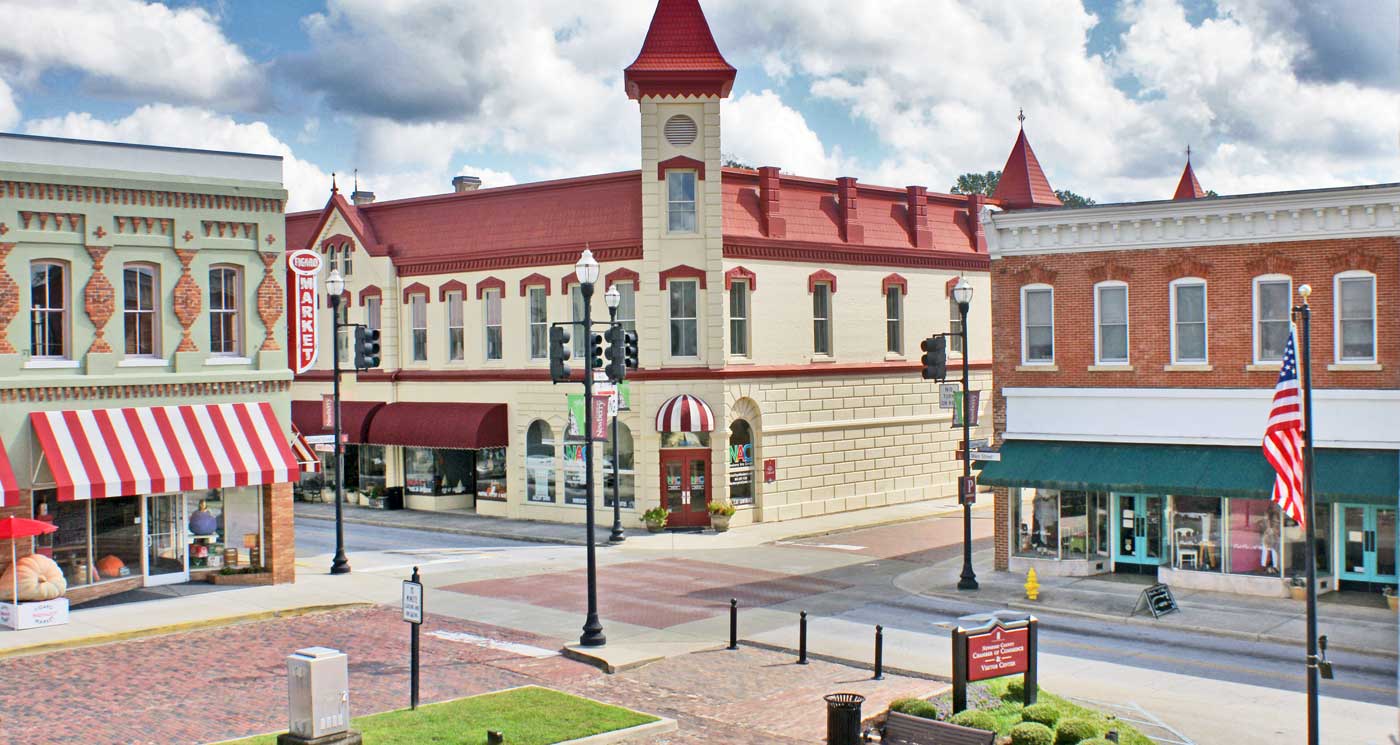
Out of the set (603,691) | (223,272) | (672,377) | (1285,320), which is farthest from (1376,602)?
(223,272)

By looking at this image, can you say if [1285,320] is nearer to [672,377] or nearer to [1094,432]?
[1094,432]

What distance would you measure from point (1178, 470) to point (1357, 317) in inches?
183

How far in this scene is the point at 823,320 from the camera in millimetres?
43500

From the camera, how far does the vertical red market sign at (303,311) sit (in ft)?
101

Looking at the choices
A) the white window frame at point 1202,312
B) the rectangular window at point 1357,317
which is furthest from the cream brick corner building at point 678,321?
the rectangular window at point 1357,317

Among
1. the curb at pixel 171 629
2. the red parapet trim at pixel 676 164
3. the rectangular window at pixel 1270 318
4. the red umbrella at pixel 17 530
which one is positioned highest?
the red parapet trim at pixel 676 164

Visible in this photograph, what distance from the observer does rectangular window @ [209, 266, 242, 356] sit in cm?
2917

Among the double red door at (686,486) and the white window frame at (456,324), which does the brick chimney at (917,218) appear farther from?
the white window frame at (456,324)

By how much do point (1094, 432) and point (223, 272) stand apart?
19891 mm

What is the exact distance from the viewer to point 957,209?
4978cm

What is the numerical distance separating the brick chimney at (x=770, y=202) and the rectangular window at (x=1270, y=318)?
1699cm

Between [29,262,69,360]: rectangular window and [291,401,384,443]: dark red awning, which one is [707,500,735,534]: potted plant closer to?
[291,401,384,443]: dark red awning

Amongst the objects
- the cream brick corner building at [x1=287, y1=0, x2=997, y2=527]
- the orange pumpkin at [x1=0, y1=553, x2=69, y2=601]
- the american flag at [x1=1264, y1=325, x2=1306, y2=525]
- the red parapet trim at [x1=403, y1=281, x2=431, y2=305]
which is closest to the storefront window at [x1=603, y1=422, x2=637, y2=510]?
the cream brick corner building at [x1=287, y1=0, x2=997, y2=527]

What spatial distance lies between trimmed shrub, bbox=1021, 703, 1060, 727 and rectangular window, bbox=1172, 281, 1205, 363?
46.5ft
